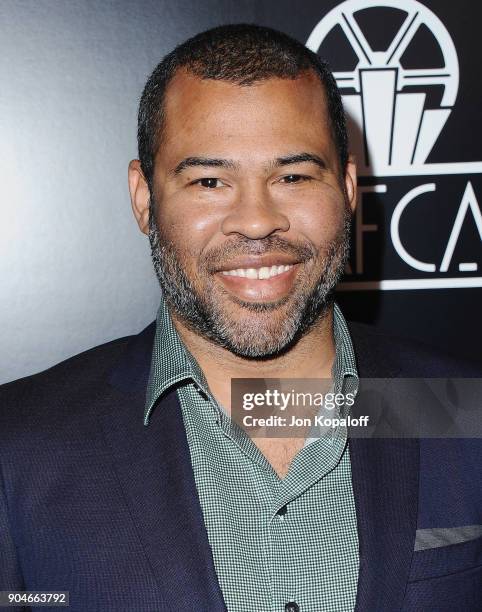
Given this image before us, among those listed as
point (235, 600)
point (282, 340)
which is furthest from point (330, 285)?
point (235, 600)

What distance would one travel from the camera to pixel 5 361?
1890mm

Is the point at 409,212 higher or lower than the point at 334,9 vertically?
lower

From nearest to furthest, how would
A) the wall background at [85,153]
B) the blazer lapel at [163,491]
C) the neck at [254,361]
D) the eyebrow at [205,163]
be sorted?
the blazer lapel at [163,491] → the eyebrow at [205,163] → the neck at [254,361] → the wall background at [85,153]

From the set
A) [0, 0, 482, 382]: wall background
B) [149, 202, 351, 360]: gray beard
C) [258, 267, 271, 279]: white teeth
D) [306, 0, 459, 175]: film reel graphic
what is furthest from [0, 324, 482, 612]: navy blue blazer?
[306, 0, 459, 175]: film reel graphic

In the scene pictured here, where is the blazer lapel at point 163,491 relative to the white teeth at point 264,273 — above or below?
below

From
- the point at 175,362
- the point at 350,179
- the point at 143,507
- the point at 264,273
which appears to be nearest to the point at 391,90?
the point at 350,179

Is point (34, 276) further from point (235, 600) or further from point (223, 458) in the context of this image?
point (235, 600)

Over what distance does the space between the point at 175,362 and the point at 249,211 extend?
274mm

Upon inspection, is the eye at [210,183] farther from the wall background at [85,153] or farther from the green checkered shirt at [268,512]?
the wall background at [85,153]

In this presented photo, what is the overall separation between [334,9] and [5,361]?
109 centimetres

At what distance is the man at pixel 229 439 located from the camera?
1188 mm

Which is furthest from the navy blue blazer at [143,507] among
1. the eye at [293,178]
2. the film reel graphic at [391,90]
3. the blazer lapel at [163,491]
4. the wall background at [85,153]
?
the film reel graphic at [391,90]

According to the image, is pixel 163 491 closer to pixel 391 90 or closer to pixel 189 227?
pixel 189 227

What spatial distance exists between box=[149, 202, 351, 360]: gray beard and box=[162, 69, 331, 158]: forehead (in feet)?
0.53
